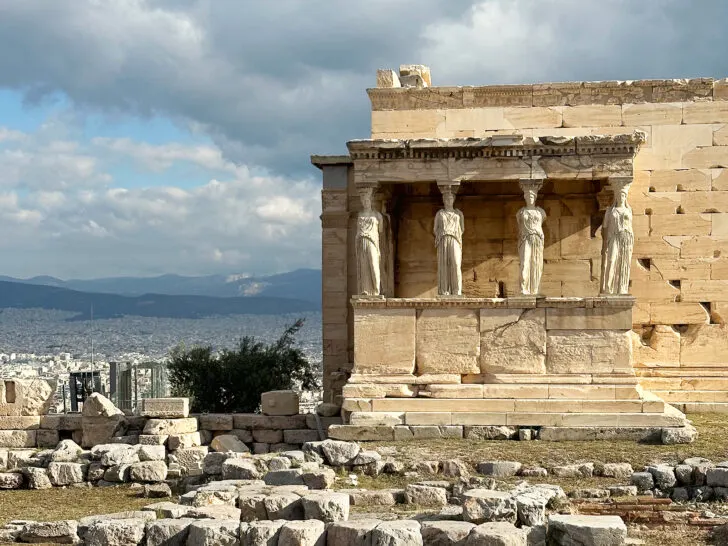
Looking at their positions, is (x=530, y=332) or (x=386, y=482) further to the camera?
(x=530, y=332)

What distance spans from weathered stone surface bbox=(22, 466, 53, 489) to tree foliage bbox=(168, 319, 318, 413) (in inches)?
293

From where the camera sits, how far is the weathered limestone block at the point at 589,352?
16.7 metres

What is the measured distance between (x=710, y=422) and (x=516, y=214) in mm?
4141

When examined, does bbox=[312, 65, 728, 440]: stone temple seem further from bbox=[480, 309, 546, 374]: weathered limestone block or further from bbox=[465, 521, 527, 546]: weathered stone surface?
bbox=[465, 521, 527, 546]: weathered stone surface

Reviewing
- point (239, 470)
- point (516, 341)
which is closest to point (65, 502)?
point (239, 470)

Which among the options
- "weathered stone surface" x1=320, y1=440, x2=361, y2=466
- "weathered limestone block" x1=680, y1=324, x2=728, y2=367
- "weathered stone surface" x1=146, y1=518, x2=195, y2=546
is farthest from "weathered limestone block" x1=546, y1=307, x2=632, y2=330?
"weathered stone surface" x1=146, y1=518, x2=195, y2=546

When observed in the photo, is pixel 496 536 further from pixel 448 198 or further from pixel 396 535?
pixel 448 198

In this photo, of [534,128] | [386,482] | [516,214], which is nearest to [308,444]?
[386,482]

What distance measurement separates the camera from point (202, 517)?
1093cm

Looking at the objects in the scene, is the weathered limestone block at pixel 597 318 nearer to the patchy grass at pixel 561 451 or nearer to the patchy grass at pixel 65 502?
the patchy grass at pixel 561 451

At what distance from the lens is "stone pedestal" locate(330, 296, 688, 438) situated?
16484 millimetres

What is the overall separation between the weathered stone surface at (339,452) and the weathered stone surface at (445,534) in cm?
471

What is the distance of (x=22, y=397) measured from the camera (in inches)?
750

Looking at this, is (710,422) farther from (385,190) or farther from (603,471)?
(385,190)
